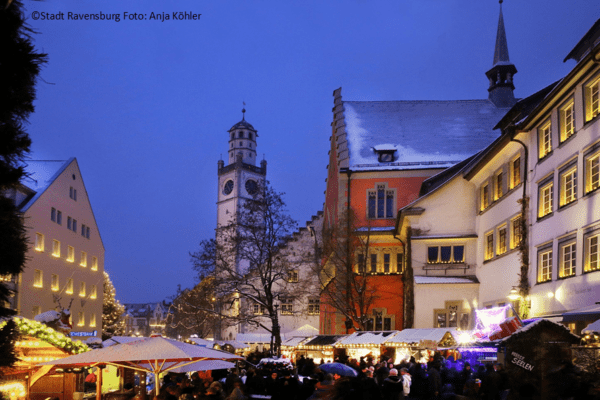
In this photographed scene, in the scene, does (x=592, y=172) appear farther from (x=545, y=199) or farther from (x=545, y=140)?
(x=545, y=140)

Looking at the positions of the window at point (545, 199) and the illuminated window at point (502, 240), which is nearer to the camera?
the window at point (545, 199)

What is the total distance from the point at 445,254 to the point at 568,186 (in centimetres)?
1454

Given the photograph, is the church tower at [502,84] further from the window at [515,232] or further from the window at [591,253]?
the window at [591,253]

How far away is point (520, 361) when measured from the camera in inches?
508

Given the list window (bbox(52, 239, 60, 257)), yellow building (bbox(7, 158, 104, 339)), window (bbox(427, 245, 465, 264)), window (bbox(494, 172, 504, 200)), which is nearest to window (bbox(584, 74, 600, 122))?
window (bbox(494, 172, 504, 200))

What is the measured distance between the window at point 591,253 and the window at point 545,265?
10.5ft

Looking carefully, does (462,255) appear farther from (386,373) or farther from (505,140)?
(386,373)

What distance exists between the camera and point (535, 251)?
1001 inches

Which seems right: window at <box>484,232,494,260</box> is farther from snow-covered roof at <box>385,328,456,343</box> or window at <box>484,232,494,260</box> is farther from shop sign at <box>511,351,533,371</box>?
shop sign at <box>511,351,533,371</box>

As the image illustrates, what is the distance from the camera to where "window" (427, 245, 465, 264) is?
118 feet

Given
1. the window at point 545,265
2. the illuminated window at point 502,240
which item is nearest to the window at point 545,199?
the window at point 545,265

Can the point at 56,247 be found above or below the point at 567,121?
below

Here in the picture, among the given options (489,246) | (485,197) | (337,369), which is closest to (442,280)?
(489,246)

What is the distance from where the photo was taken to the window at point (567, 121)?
22112 millimetres
